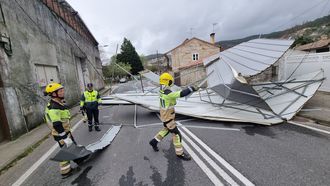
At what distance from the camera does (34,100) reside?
6.56 m

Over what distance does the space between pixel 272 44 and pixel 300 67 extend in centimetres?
492

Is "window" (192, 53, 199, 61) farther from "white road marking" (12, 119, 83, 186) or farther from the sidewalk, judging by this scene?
"white road marking" (12, 119, 83, 186)

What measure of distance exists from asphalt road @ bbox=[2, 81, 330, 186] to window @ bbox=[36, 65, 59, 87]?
4.22 metres

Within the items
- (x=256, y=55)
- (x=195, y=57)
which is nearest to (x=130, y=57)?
(x=195, y=57)

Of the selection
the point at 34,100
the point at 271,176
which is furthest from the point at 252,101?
the point at 34,100

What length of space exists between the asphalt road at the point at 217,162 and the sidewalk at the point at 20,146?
1.42 feet

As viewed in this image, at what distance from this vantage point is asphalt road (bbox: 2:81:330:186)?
271cm

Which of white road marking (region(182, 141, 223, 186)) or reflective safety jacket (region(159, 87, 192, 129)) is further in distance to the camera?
reflective safety jacket (region(159, 87, 192, 129))

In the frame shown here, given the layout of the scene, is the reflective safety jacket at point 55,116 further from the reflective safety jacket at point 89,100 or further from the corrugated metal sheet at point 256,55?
the corrugated metal sheet at point 256,55

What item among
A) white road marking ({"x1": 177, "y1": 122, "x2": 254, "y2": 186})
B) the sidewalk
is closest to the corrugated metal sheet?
white road marking ({"x1": 177, "y1": 122, "x2": 254, "y2": 186})

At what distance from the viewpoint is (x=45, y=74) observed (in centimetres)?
803

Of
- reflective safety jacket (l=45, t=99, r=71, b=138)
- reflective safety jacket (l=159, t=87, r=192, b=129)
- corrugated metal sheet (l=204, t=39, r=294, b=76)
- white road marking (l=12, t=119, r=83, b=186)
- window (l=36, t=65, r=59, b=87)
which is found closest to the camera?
reflective safety jacket (l=45, t=99, r=71, b=138)

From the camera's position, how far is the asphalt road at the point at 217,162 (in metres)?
2.71

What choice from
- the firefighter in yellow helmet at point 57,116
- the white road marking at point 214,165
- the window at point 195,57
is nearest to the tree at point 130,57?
the window at point 195,57
